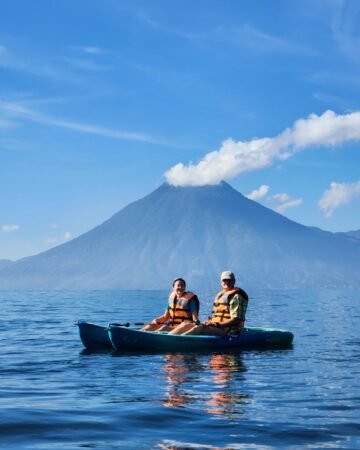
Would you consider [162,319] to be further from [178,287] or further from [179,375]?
[179,375]

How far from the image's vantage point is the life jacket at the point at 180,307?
20219 mm

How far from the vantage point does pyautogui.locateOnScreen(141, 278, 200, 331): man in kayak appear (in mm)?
20016

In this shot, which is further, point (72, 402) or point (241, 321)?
point (241, 321)

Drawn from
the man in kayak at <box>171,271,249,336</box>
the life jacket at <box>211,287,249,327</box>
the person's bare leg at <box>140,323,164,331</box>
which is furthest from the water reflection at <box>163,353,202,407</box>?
the person's bare leg at <box>140,323,164,331</box>

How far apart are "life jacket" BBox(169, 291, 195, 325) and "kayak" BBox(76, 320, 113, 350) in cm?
203

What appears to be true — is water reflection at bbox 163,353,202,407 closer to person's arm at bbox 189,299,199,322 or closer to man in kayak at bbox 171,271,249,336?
man in kayak at bbox 171,271,249,336

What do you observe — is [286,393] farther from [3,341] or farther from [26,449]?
[3,341]

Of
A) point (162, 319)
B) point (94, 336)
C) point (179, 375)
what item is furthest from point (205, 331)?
point (179, 375)

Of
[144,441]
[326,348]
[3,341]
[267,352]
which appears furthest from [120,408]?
[3,341]

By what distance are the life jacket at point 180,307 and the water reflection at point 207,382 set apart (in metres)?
1.54

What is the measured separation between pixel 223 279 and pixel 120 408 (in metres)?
8.36

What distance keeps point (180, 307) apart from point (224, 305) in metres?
1.36

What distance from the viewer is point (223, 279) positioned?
763 inches

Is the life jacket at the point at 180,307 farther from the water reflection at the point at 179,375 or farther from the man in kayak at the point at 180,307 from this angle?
the water reflection at the point at 179,375
